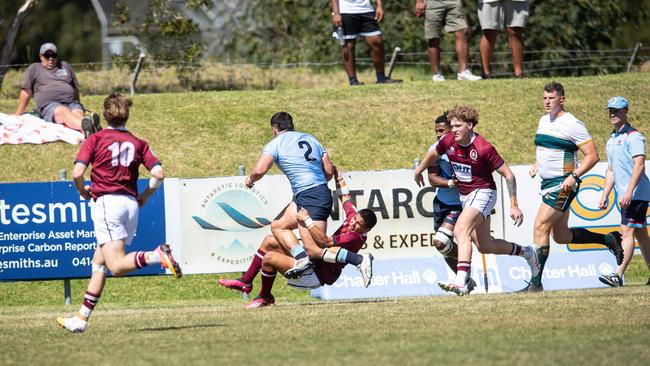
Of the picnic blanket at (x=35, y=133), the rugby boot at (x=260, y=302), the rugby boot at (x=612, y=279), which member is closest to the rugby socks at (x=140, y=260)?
the rugby boot at (x=260, y=302)

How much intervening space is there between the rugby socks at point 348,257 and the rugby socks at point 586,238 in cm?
281

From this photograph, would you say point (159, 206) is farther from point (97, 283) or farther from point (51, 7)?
point (51, 7)

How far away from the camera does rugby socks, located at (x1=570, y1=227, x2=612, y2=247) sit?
12414 mm

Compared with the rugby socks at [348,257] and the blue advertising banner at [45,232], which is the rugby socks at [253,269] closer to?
the rugby socks at [348,257]

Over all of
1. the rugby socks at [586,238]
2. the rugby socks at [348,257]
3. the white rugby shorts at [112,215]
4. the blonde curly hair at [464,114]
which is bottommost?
the rugby socks at [586,238]

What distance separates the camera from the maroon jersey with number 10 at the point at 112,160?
353 inches

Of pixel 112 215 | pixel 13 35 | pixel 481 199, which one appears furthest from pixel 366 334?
pixel 13 35

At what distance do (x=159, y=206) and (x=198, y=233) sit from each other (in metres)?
0.58

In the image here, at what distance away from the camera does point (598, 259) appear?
14219mm

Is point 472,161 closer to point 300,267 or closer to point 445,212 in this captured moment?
point 445,212

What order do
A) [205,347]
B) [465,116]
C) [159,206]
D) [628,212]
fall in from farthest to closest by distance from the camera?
[159,206] → [628,212] → [465,116] → [205,347]

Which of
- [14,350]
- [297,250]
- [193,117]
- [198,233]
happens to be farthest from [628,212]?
[193,117]

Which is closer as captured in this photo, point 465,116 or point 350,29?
point 465,116

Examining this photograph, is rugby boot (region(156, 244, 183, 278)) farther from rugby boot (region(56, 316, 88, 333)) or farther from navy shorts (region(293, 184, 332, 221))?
navy shorts (region(293, 184, 332, 221))
